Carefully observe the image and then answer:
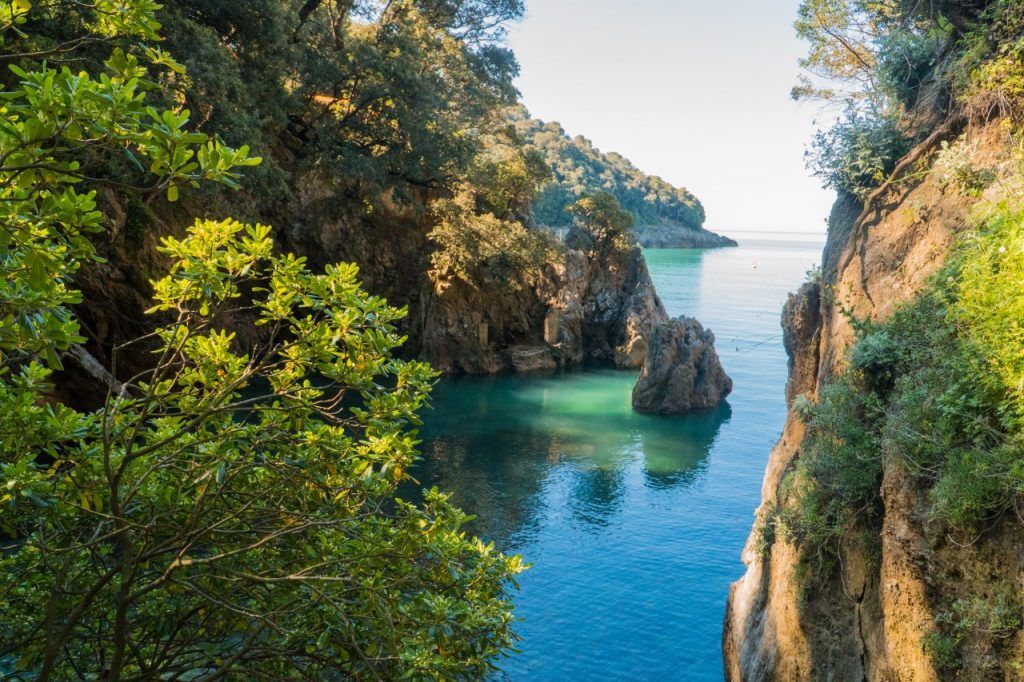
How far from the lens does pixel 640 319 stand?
51562 mm

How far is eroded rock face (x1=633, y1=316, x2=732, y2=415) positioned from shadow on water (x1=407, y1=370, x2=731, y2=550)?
98 cm

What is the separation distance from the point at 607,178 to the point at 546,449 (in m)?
127

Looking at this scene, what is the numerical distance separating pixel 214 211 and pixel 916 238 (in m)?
23.7

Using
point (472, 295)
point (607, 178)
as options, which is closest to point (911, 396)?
point (472, 295)

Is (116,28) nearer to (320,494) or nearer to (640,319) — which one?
(320,494)

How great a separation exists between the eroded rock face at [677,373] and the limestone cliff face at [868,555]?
75.1ft

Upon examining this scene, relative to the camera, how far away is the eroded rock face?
40.6 metres

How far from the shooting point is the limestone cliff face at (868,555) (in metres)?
8.54

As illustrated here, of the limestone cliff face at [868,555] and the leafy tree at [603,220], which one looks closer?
the limestone cliff face at [868,555]

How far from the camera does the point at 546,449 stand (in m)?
33.1

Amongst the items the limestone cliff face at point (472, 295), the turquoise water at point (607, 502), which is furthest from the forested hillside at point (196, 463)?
the limestone cliff face at point (472, 295)

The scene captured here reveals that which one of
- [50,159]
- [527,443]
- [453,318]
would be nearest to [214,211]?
[527,443]

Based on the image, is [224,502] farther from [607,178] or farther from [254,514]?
[607,178]

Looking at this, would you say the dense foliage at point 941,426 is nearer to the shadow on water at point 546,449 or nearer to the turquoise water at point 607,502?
the turquoise water at point 607,502
